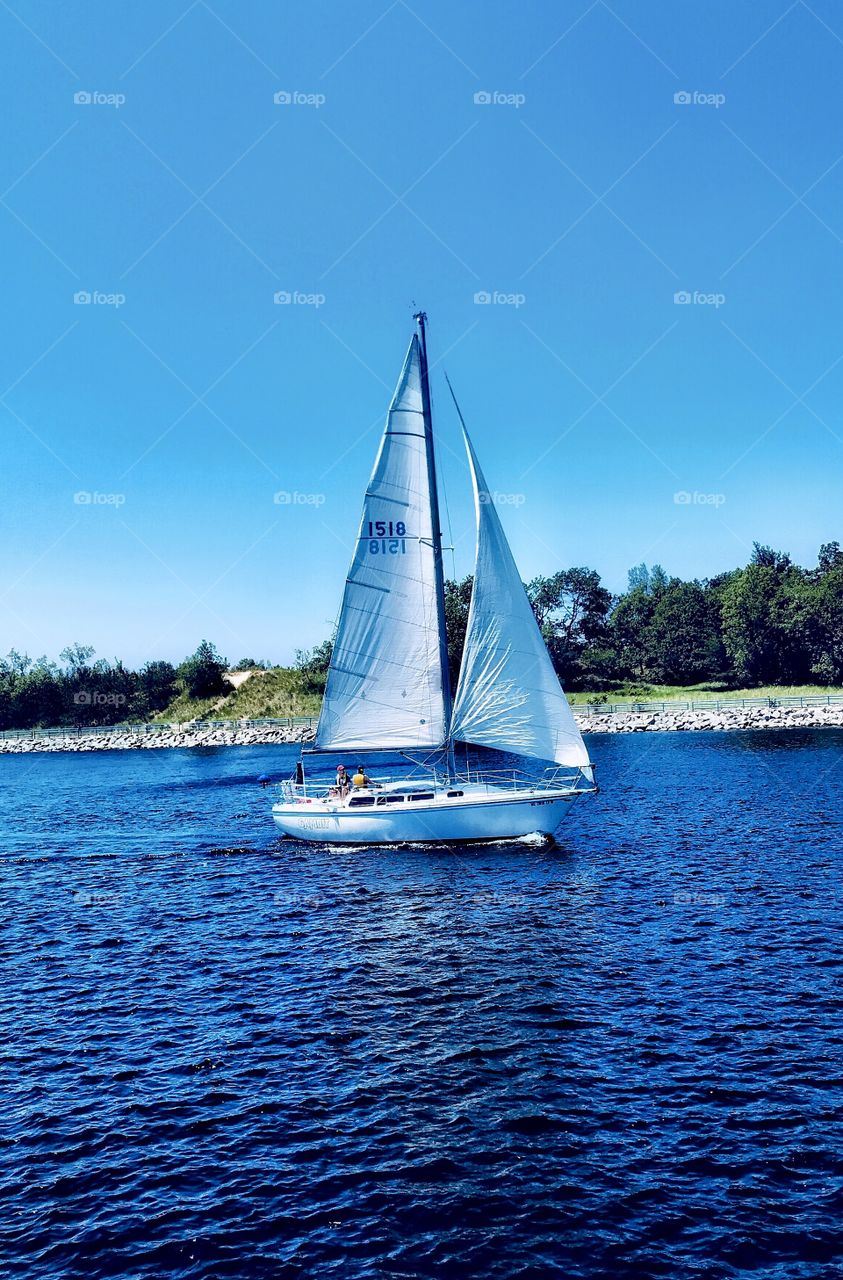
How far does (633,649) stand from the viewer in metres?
168

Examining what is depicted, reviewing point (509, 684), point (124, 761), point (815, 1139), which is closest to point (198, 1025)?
point (815, 1139)

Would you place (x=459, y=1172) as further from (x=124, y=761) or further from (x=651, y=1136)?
(x=124, y=761)

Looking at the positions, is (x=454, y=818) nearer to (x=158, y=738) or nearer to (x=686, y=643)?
(x=158, y=738)

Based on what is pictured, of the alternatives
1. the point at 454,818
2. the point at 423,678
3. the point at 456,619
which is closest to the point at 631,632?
the point at 456,619

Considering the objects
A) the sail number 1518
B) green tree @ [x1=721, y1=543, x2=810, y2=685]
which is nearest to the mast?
the sail number 1518

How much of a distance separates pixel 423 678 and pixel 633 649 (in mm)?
132030

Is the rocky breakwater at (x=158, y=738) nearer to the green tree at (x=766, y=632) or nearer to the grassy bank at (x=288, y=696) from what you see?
the grassy bank at (x=288, y=696)

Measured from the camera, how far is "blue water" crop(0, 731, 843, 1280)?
14047 millimetres

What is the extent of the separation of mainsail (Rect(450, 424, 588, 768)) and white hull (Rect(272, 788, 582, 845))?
89.9 inches

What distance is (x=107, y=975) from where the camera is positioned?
26.8 m

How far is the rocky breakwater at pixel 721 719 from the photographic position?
345 feet

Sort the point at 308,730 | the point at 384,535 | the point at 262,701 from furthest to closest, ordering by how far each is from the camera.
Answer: the point at 262,701
the point at 308,730
the point at 384,535

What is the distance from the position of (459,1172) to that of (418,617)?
93.5 feet

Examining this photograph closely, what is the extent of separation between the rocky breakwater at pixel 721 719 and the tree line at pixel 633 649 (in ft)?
78.3
